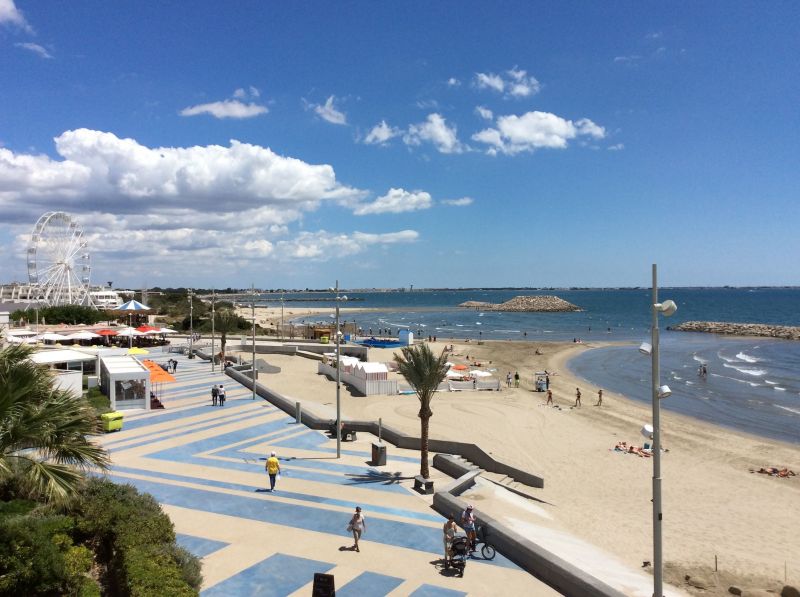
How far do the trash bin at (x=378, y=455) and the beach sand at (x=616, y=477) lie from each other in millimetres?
3203

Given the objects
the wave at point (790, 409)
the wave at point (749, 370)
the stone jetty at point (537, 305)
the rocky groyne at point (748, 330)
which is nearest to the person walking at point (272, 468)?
the wave at point (790, 409)

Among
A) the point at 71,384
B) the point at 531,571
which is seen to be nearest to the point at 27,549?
the point at 531,571

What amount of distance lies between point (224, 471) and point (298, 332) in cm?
6141

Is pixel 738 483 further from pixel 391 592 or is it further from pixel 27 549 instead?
pixel 27 549

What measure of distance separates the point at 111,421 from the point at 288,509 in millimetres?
10974

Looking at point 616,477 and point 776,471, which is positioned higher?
point 616,477

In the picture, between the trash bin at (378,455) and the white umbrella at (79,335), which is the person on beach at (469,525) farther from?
the white umbrella at (79,335)

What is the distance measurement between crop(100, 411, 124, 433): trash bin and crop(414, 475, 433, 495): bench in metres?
12.6

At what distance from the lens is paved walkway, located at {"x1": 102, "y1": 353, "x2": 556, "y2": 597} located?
10289 mm

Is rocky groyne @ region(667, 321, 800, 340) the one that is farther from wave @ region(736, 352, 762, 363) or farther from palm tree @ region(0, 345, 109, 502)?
palm tree @ region(0, 345, 109, 502)

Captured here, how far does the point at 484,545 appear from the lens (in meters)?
11.6

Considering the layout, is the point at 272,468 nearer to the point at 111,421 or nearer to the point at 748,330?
the point at 111,421

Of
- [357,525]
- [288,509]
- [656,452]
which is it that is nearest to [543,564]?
[656,452]

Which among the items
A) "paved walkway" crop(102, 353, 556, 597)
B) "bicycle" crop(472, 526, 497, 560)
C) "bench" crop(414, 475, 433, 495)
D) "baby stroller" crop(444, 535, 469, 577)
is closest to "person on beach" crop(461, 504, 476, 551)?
"bicycle" crop(472, 526, 497, 560)
